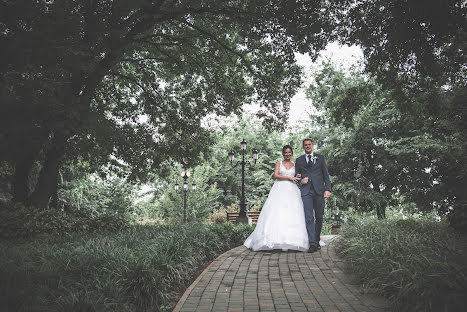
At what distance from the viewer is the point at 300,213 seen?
7.14m

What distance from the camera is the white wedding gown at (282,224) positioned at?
272 inches

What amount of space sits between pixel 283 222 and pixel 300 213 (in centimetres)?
46

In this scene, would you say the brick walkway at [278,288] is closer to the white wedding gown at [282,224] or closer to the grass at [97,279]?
the grass at [97,279]

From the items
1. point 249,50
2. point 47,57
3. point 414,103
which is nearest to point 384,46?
point 414,103

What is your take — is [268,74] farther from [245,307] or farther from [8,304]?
[8,304]

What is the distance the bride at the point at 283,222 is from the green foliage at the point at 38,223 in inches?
222

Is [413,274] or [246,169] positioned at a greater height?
[246,169]

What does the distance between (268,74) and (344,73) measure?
12.4m

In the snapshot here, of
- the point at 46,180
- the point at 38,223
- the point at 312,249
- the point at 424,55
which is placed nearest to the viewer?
the point at 424,55

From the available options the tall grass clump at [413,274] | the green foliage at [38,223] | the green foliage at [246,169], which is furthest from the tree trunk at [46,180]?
the green foliage at [246,169]

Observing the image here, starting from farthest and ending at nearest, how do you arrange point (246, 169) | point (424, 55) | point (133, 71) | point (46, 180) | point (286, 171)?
1. point (246, 169)
2. point (133, 71)
3. point (46, 180)
4. point (286, 171)
5. point (424, 55)

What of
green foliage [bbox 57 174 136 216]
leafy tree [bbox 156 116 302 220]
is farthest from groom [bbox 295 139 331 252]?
leafy tree [bbox 156 116 302 220]

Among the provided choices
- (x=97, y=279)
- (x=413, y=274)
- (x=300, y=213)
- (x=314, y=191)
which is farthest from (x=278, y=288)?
(x=314, y=191)

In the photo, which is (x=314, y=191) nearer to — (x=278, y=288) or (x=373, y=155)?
(x=278, y=288)
